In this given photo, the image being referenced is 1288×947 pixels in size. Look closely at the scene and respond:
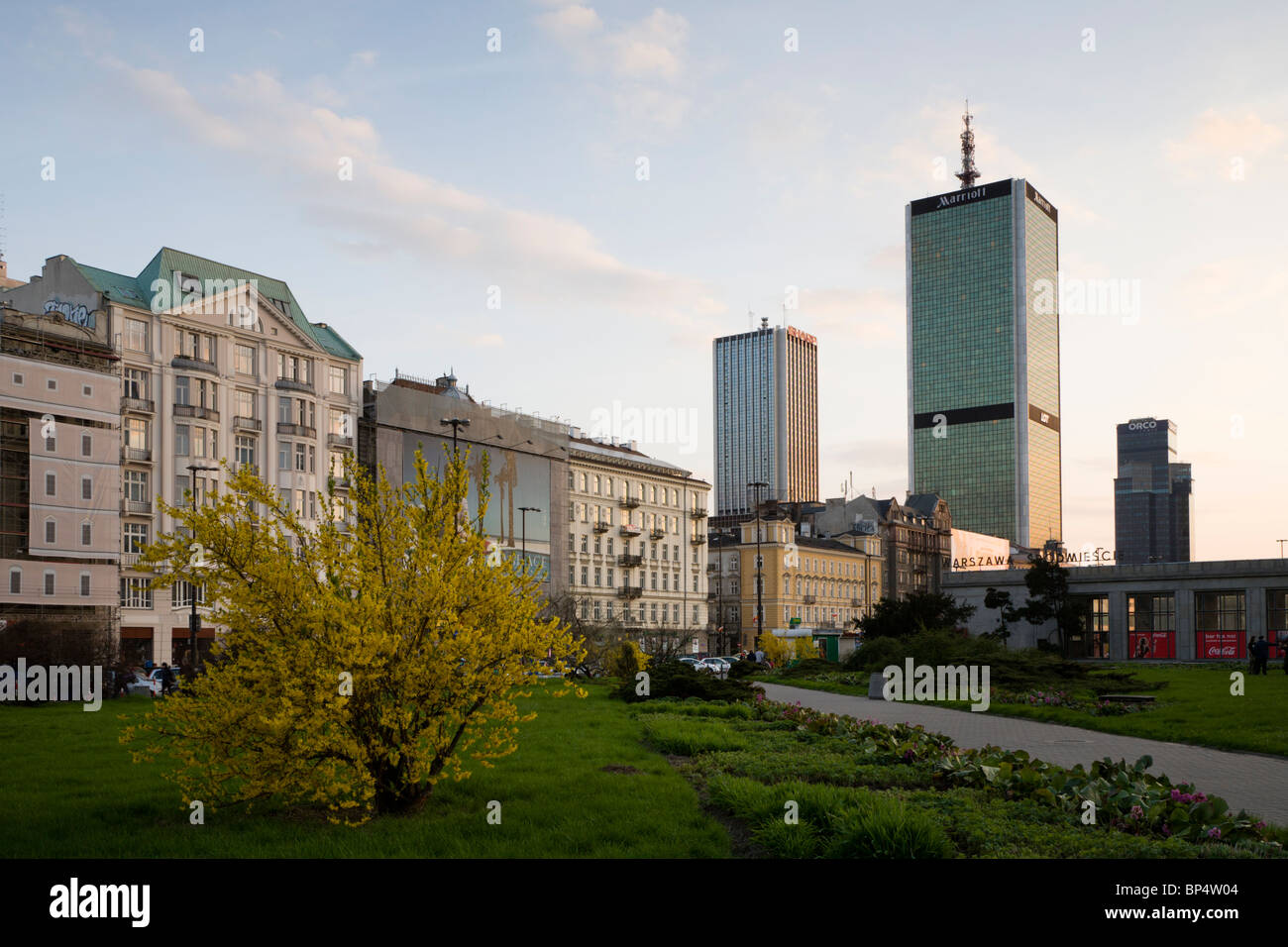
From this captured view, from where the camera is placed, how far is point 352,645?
1088cm

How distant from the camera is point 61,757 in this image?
1758 cm

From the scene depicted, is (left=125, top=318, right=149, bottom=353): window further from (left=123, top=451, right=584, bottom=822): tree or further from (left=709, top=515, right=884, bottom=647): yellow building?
(left=709, top=515, right=884, bottom=647): yellow building

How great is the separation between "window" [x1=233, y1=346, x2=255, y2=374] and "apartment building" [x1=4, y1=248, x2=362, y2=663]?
0.20 ft

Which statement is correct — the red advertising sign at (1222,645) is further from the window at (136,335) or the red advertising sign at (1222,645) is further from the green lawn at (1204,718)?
the window at (136,335)

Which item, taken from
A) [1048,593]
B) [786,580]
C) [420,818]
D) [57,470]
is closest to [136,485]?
[57,470]

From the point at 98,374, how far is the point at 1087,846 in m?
Result: 60.7

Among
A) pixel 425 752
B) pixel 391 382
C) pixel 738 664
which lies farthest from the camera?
pixel 391 382

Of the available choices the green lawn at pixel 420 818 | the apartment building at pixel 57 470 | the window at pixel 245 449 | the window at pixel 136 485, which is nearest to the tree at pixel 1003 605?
the window at pixel 245 449

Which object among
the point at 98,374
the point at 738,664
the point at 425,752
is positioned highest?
the point at 98,374

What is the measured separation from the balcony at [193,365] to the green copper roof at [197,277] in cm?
350
